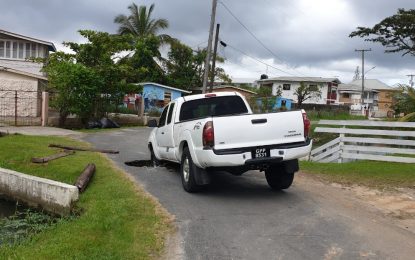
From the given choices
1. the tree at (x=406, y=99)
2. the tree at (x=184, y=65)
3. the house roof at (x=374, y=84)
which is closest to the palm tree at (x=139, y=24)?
the tree at (x=184, y=65)

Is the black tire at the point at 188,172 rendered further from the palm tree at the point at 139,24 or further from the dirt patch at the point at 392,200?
the palm tree at the point at 139,24

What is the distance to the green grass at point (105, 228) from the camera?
5.85 metres

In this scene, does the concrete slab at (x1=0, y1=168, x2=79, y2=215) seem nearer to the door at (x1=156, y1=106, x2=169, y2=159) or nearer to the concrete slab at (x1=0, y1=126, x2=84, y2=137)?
the door at (x1=156, y1=106, x2=169, y2=159)

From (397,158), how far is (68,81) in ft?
59.4

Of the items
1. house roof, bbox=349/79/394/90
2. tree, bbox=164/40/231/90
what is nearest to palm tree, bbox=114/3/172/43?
tree, bbox=164/40/231/90

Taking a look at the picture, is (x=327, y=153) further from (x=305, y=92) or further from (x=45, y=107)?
(x=305, y=92)

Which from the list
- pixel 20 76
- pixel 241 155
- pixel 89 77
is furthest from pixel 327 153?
pixel 20 76

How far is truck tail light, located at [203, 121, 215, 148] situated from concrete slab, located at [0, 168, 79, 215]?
2.90 metres

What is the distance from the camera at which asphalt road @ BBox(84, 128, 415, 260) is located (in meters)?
5.92

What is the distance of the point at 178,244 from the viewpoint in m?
6.18

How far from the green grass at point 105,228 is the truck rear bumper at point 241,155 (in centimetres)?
120

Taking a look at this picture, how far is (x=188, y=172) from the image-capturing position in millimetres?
9180

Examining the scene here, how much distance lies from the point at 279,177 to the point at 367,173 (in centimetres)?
298

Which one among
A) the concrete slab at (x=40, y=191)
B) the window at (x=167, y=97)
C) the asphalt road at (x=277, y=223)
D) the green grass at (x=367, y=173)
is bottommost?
the concrete slab at (x=40, y=191)
